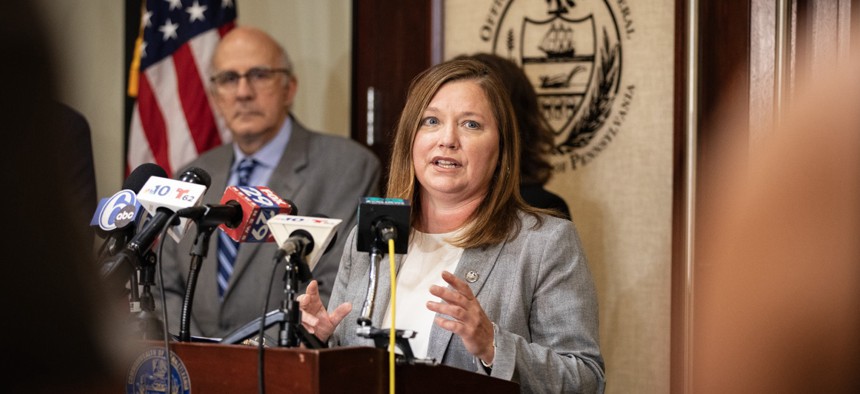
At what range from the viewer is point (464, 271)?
2461mm

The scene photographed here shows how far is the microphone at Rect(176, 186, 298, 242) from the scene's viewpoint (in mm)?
1987

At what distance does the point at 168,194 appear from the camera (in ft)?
6.57

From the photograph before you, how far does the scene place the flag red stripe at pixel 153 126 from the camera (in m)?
4.78

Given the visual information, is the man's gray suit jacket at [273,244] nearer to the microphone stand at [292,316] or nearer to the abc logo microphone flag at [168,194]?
the abc logo microphone flag at [168,194]

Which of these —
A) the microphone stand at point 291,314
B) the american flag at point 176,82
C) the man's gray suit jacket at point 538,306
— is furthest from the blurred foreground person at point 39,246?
the american flag at point 176,82

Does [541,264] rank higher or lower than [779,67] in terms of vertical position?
lower

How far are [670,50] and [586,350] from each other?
1.62 meters

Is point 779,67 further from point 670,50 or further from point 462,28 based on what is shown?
point 462,28

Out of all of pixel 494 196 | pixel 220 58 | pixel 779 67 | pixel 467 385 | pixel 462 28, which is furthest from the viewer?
pixel 220 58

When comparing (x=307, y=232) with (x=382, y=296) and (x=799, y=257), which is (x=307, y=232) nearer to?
(x=382, y=296)

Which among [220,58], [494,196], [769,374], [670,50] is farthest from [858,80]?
[220,58]

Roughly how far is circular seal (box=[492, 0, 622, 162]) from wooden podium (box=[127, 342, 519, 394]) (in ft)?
6.61

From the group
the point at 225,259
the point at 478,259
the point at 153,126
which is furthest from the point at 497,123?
the point at 153,126

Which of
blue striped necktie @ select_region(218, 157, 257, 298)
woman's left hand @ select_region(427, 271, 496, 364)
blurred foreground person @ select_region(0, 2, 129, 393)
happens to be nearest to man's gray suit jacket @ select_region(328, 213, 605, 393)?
woman's left hand @ select_region(427, 271, 496, 364)
